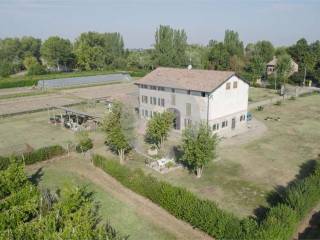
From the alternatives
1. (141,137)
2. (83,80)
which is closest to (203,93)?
(141,137)

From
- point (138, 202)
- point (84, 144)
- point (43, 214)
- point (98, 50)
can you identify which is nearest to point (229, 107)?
point (84, 144)

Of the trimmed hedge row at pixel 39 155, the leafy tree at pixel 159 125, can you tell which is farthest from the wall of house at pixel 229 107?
the trimmed hedge row at pixel 39 155

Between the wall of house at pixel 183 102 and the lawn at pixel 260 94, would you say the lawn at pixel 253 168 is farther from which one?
the lawn at pixel 260 94

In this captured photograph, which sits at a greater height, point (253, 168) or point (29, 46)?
point (29, 46)

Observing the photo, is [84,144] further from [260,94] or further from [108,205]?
[260,94]

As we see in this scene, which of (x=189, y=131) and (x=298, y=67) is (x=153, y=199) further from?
(x=298, y=67)

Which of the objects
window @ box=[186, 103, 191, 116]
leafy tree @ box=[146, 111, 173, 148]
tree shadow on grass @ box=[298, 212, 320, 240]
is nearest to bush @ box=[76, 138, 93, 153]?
leafy tree @ box=[146, 111, 173, 148]
